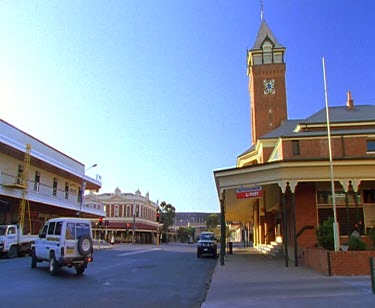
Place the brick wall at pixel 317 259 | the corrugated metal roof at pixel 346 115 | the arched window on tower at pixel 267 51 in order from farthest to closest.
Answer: the arched window on tower at pixel 267 51, the corrugated metal roof at pixel 346 115, the brick wall at pixel 317 259

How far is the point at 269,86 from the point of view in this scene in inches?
1842

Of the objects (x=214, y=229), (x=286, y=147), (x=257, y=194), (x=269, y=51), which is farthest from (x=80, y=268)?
(x=214, y=229)

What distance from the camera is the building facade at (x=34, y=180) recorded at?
30.9 metres

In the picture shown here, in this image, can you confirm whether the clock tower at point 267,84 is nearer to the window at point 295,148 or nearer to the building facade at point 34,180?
the building facade at point 34,180

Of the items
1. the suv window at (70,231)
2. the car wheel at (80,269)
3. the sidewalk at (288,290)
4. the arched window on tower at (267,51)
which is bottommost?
the sidewalk at (288,290)

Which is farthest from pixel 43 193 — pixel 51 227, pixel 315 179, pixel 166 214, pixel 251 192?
pixel 166 214

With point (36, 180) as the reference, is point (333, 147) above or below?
below

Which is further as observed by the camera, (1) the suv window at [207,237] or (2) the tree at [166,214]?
(2) the tree at [166,214]

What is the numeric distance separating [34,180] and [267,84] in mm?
28230

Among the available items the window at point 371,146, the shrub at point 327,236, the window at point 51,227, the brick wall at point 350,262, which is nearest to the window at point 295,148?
the window at point 371,146

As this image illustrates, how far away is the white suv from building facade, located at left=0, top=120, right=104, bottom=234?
47.2 ft

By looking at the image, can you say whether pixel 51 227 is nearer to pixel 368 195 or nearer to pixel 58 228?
pixel 58 228

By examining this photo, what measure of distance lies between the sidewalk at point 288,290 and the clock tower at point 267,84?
31.1m

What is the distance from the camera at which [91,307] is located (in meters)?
9.48
